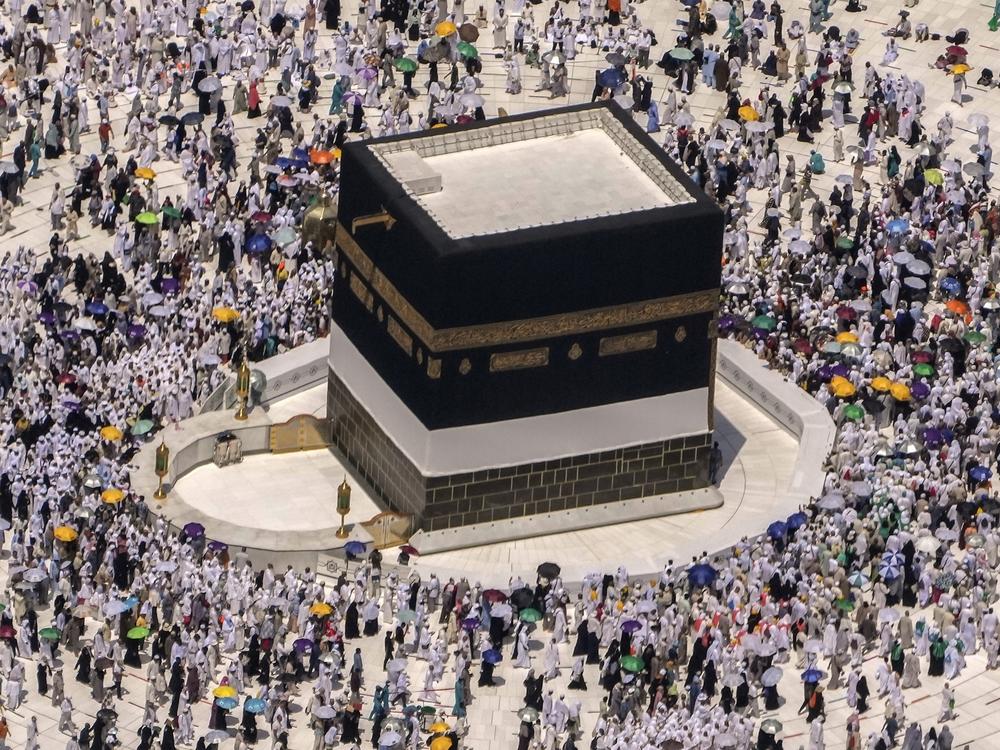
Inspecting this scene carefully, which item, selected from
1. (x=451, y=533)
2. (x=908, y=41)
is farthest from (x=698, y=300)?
(x=908, y=41)

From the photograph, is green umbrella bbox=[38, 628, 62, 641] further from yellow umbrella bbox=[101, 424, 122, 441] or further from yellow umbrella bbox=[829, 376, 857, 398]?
yellow umbrella bbox=[829, 376, 857, 398]

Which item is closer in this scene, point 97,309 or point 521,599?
point 521,599

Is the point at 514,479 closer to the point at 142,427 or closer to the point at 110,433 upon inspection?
the point at 142,427

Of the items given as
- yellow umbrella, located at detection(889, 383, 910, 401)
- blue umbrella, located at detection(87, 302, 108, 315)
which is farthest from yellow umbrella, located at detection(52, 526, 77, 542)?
yellow umbrella, located at detection(889, 383, 910, 401)

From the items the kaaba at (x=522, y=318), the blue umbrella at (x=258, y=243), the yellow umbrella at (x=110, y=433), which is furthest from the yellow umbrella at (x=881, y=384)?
the yellow umbrella at (x=110, y=433)

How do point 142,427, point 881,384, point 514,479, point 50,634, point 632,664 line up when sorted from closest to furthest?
point 632,664
point 50,634
point 514,479
point 142,427
point 881,384

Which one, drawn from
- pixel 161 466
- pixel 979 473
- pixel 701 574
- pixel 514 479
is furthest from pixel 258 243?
pixel 979 473

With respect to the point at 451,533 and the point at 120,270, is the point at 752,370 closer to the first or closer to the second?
the point at 451,533

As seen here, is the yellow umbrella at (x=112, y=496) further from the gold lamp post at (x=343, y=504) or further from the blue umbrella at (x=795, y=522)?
the blue umbrella at (x=795, y=522)
